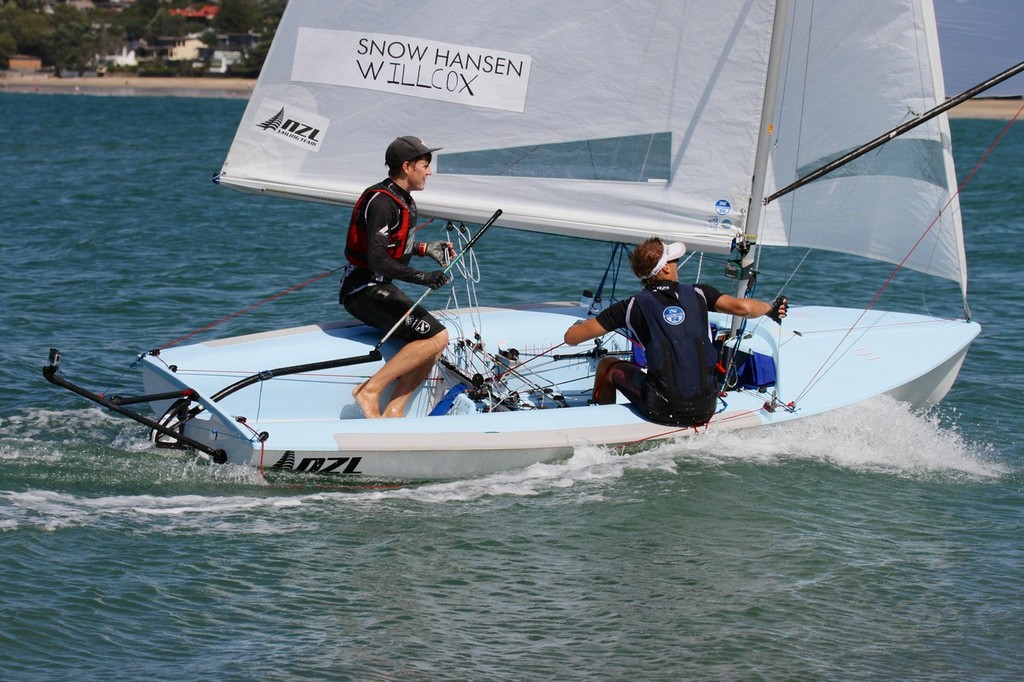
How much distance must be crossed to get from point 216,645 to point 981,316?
7.73 meters

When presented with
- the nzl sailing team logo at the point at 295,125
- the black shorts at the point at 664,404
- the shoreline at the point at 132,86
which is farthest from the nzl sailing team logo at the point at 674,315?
the shoreline at the point at 132,86

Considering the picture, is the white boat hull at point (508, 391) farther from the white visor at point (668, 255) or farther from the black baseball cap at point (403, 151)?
the black baseball cap at point (403, 151)

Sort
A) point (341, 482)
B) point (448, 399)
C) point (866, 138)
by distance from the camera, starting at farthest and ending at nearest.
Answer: point (866, 138) < point (448, 399) < point (341, 482)

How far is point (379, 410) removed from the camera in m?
6.21

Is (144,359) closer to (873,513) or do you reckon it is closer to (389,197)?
(389,197)

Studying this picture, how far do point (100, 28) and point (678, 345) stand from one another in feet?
305

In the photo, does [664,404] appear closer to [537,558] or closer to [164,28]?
[537,558]

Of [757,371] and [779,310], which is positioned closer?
[779,310]

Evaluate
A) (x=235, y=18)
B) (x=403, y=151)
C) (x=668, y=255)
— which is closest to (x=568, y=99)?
(x=403, y=151)

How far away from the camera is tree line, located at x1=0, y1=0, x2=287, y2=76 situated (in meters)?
85.0

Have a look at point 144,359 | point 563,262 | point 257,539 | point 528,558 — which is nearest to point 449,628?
point 528,558

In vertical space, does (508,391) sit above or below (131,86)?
below

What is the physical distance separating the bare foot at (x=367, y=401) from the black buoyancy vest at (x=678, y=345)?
125 cm

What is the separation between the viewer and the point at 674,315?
18.8 feet
